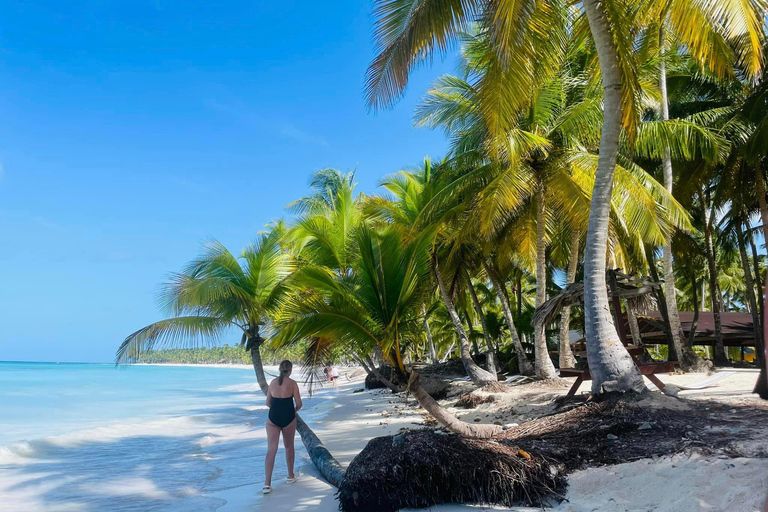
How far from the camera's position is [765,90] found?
34.7 feet

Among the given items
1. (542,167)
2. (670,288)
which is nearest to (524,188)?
(542,167)

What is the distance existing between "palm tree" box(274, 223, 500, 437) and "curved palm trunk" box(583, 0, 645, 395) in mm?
1803

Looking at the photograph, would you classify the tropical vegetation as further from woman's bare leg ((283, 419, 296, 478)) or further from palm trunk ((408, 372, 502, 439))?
woman's bare leg ((283, 419, 296, 478))

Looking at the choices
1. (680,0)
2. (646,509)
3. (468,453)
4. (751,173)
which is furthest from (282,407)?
(751,173)

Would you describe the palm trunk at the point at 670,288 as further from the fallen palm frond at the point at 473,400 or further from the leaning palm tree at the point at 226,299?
the leaning palm tree at the point at 226,299

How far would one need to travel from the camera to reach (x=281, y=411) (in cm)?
673

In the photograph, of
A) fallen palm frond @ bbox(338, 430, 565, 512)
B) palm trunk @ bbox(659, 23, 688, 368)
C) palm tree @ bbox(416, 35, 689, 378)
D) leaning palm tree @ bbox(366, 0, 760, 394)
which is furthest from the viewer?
palm trunk @ bbox(659, 23, 688, 368)

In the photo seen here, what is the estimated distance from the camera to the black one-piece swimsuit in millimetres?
6715

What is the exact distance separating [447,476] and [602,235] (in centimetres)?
402

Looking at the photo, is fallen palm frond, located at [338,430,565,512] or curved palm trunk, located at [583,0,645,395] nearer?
fallen palm frond, located at [338,430,565,512]

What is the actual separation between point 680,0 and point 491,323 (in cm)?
1699

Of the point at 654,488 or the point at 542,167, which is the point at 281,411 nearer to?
the point at 654,488

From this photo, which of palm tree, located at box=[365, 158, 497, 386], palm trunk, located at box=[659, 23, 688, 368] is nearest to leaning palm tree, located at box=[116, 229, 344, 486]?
palm tree, located at box=[365, 158, 497, 386]

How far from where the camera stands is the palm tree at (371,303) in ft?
22.7
